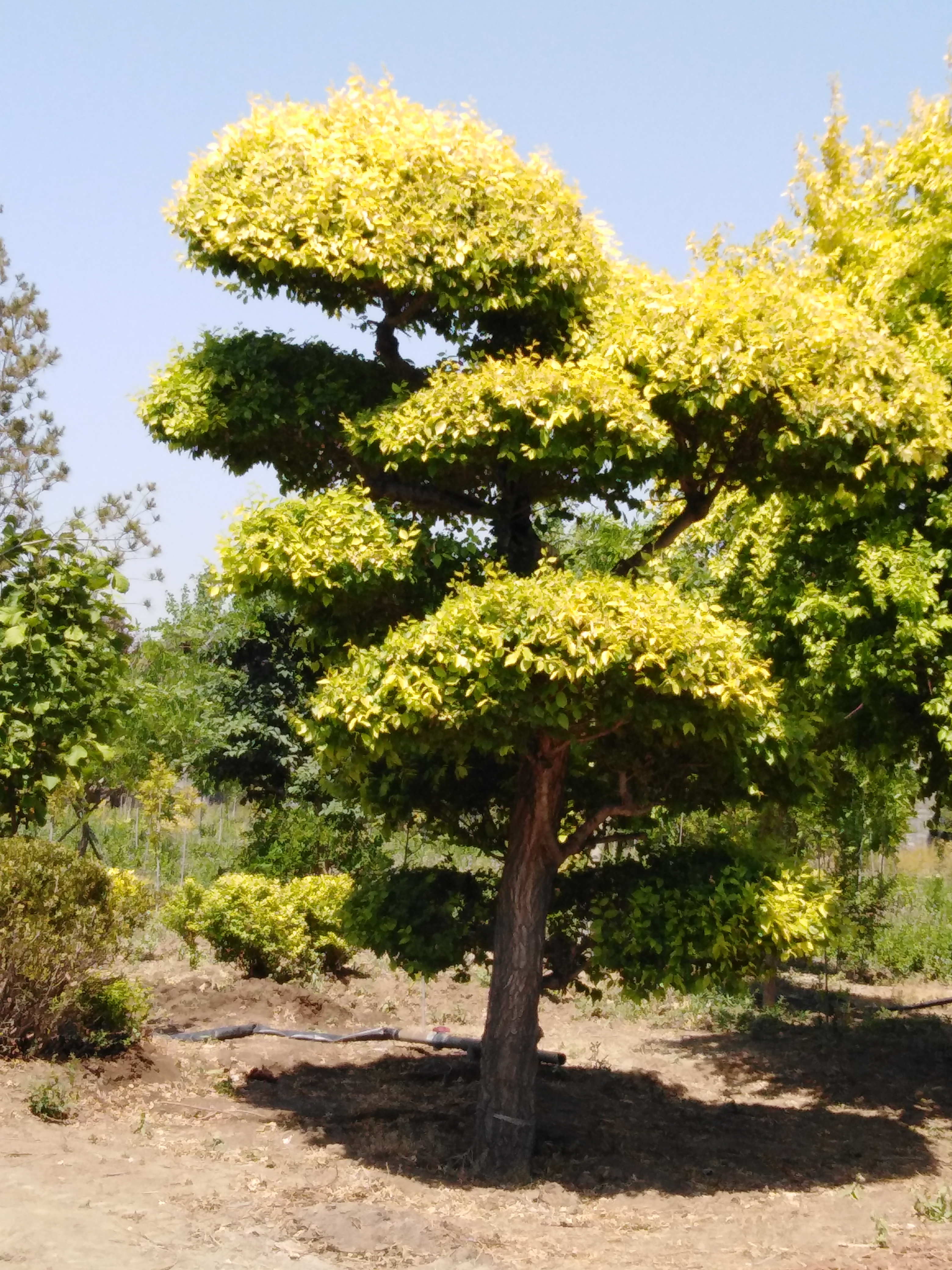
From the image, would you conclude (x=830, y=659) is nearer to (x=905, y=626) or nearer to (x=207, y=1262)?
(x=905, y=626)

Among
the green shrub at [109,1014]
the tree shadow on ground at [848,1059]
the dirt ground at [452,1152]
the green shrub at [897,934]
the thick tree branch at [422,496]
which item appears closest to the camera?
the dirt ground at [452,1152]

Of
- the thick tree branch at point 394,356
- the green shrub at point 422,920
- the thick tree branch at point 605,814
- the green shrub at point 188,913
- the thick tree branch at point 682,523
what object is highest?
the thick tree branch at point 394,356

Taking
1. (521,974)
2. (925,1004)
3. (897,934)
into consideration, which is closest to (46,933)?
(521,974)

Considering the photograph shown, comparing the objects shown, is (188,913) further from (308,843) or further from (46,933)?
(46,933)

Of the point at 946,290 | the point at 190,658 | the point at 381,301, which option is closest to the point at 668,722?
the point at 381,301

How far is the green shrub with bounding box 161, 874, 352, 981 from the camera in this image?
11.9m

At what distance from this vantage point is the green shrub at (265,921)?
39.1 ft

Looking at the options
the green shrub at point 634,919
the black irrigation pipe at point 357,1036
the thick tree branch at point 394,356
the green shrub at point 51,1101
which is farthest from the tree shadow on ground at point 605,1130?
the thick tree branch at point 394,356

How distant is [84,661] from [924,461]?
4.86 m

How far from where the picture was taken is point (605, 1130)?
8570 millimetres

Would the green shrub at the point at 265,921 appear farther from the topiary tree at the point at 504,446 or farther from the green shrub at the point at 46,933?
the topiary tree at the point at 504,446

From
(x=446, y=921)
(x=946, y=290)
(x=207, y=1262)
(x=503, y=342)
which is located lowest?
(x=207, y=1262)

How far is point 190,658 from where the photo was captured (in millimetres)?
17375

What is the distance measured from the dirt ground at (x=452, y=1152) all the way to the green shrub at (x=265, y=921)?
16.0 inches
